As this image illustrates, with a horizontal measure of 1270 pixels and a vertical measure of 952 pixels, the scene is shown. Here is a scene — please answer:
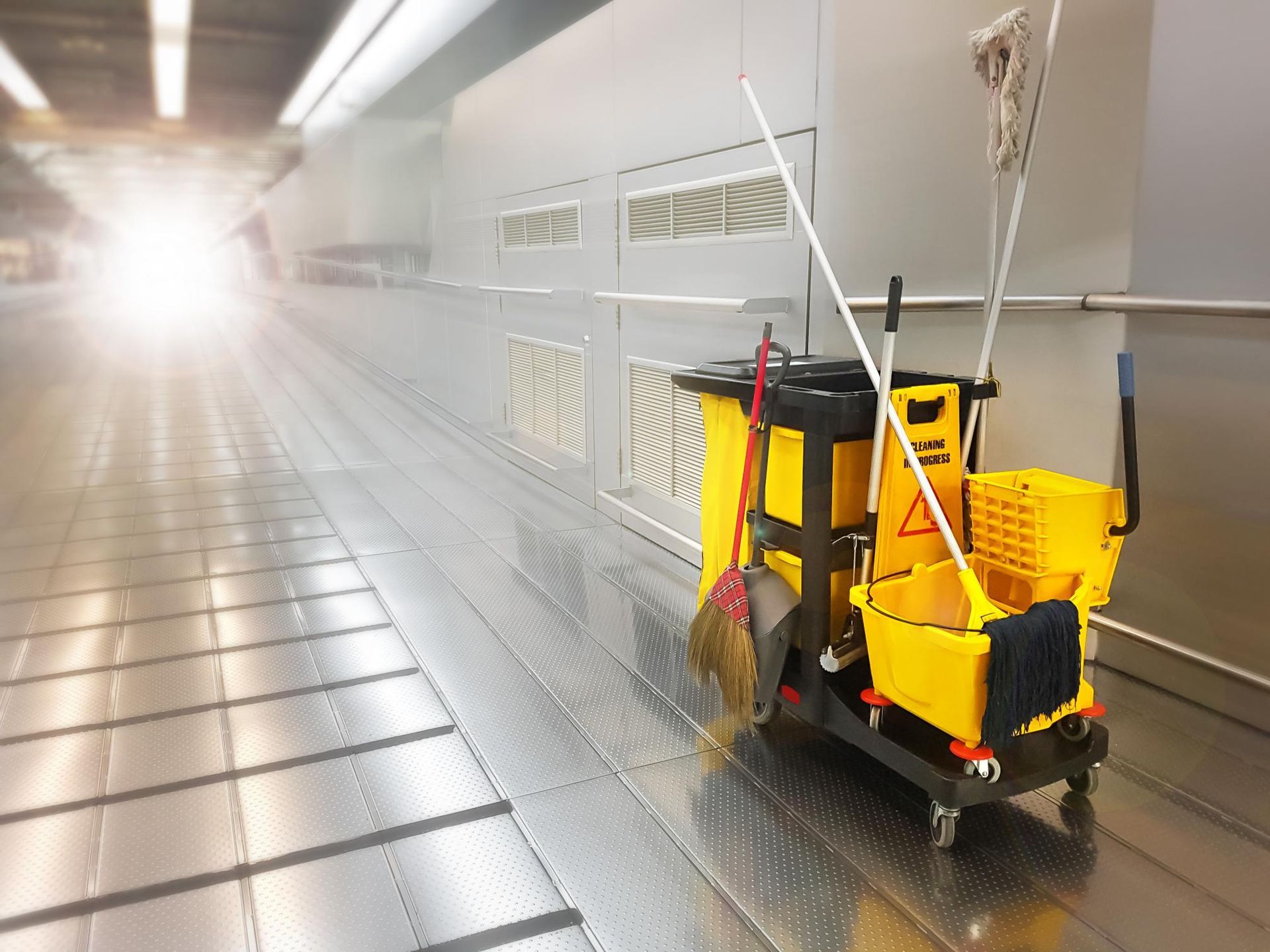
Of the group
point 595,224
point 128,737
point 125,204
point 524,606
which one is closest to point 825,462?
point 524,606

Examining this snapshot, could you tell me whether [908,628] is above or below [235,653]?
above

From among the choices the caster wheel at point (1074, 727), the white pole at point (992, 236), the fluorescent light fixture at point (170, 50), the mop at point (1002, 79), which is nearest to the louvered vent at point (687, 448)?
the white pole at point (992, 236)

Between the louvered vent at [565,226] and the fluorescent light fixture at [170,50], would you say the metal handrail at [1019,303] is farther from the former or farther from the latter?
the fluorescent light fixture at [170,50]

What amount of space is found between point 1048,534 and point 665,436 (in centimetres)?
189

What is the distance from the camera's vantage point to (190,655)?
2.42m

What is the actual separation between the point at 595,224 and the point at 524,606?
5.80 ft

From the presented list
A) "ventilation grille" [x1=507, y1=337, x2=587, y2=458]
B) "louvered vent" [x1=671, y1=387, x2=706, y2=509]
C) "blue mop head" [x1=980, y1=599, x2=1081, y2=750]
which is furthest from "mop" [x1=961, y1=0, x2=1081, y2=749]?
"ventilation grille" [x1=507, y1=337, x2=587, y2=458]

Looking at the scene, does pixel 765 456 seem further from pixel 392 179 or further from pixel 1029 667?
pixel 392 179

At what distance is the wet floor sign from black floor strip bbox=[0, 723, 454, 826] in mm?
1097

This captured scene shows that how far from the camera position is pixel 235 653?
2420 millimetres

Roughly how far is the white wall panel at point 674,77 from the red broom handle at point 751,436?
131cm

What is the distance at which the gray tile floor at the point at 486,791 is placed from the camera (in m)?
1.35

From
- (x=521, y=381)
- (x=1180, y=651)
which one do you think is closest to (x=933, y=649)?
(x=1180, y=651)

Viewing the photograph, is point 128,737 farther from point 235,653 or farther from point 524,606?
point 524,606
